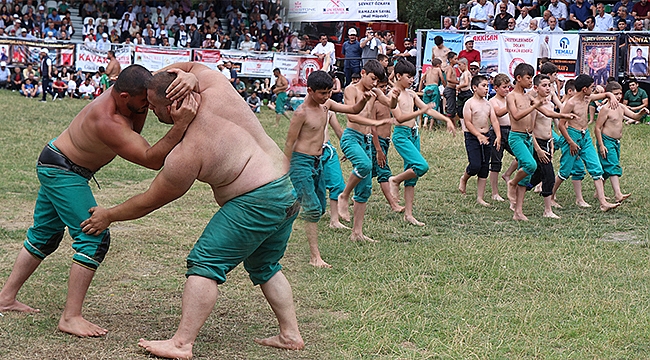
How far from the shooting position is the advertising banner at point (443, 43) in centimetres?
1788

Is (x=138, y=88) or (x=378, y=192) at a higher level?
(x=138, y=88)

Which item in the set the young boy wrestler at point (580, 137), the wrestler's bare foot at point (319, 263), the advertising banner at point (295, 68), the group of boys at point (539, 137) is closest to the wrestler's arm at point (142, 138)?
the wrestler's bare foot at point (319, 263)

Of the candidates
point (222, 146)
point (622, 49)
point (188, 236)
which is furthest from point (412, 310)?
point (622, 49)

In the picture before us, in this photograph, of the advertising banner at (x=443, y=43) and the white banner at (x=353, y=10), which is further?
the white banner at (x=353, y=10)

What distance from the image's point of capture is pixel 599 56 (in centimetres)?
1636

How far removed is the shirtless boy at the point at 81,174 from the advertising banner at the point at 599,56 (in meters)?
13.5

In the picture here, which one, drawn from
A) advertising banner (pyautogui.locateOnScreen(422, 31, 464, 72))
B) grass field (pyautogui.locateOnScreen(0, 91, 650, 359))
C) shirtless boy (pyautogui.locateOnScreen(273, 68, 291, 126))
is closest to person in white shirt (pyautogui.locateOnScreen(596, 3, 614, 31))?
advertising banner (pyautogui.locateOnScreen(422, 31, 464, 72))

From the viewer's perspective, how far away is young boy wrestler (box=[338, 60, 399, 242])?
7.26 metres

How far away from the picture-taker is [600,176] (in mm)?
9523

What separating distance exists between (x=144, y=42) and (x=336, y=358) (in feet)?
76.5

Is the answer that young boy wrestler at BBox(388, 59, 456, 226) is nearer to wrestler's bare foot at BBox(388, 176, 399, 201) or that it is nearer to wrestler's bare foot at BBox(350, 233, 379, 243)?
wrestler's bare foot at BBox(388, 176, 399, 201)

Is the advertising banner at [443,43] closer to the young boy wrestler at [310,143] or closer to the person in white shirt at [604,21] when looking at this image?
the person in white shirt at [604,21]

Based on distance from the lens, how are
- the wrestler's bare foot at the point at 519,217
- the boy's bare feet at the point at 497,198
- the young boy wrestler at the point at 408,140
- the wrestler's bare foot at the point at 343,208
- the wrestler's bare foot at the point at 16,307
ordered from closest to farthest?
the wrestler's bare foot at the point at 16,307, the young boy wrestler at the point at 408,140, the wrestler's bare foot at the point at 343,208, the wrestler's bare foot at the point at 519,217, the boy's bare feet at the point at 497,198

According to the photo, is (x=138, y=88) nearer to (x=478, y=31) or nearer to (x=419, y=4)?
(x=478, y=31)
